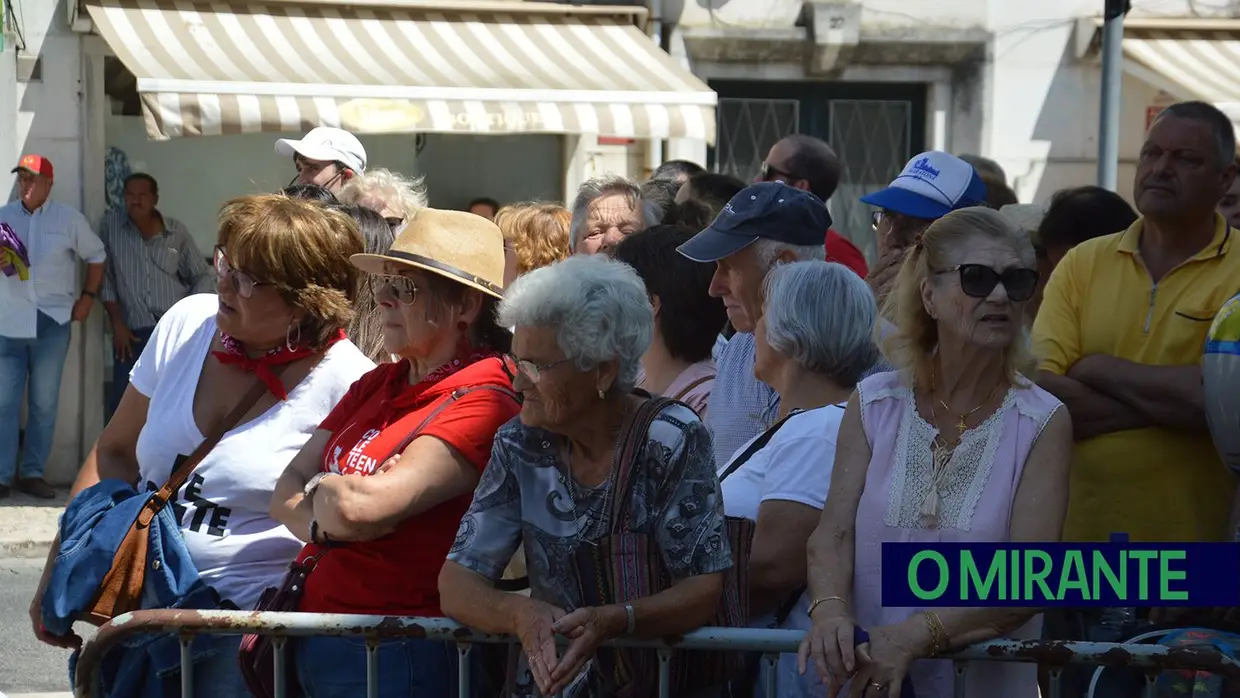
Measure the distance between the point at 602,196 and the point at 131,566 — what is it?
260 cm

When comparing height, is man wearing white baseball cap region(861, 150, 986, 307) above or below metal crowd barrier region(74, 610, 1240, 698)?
above

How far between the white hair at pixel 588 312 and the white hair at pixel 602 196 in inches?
102

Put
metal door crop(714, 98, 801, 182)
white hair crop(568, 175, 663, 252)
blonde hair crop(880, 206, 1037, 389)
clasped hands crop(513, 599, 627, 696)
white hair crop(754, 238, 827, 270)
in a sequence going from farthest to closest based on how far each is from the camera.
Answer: metal door crop(714, 98, 801, 182), white hair crop(568, 175, 663, 252), white hair crop(754, 238, 827, 270), blonde hair crop(880, 206, 1037, 389), clasped hands crop(513, 599, 627, 696)

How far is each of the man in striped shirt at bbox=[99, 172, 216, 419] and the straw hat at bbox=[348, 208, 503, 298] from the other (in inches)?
293

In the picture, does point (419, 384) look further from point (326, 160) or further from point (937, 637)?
point (326, 160)

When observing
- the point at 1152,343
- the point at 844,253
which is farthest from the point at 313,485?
the point at 844,253

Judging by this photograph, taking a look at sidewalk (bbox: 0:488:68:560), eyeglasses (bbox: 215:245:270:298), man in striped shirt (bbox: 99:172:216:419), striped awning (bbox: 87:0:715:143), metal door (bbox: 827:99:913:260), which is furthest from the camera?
metal door (bbox: 827:99:913:260)

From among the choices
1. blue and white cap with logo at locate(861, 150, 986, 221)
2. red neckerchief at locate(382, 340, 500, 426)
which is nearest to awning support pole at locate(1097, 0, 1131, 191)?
blue and white cap with logo at locate(861, 150, 986, 221)

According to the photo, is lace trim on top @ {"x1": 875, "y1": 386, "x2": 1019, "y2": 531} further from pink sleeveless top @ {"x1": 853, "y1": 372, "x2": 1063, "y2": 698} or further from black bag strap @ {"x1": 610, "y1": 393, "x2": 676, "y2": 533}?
black bag strap @ {"x1": 610, "y1": 393, "x2": 676, "y2": 533}

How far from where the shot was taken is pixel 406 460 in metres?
3.35

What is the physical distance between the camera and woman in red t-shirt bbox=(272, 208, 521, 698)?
3.35 m

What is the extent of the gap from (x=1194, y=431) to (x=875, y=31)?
8.20m

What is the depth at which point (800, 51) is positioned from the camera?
11766 mm

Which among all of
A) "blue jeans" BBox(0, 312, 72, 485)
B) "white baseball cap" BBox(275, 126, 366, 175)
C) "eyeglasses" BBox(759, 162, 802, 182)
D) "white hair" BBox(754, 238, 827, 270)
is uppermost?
"white baseball cap" BBox(275, 126, 366, 175)
